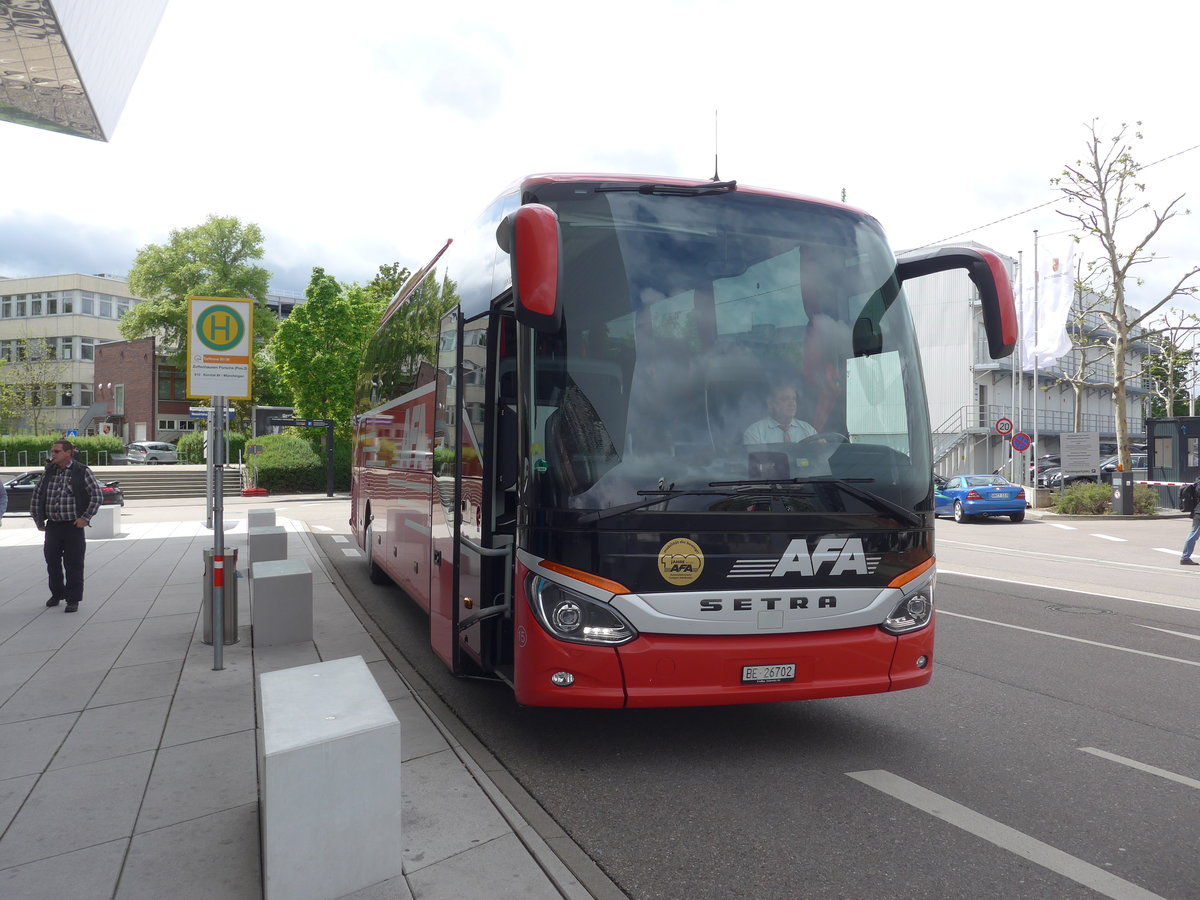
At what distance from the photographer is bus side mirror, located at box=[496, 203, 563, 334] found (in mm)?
4516

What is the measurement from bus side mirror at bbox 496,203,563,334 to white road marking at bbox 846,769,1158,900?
9.43ft

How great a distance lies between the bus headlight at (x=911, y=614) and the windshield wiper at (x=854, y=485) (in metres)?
0.41

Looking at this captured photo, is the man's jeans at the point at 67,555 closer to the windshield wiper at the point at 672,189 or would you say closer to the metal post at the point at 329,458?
the windshield wiper at the point at 672,189

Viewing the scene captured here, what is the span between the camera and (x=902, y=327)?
213 inches

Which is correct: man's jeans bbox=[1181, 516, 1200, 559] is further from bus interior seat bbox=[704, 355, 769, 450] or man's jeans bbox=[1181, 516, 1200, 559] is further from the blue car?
bus interior seat bbox=[704, 355, 769, 450]

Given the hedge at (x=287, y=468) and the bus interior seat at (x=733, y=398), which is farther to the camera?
the hedge at (x=287, y=468)

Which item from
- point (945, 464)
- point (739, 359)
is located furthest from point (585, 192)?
point (945, 464)

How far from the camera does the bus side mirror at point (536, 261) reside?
14.8 feet

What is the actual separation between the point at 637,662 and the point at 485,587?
4.08ft

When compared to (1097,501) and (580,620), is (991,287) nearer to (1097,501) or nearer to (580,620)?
(580,620)

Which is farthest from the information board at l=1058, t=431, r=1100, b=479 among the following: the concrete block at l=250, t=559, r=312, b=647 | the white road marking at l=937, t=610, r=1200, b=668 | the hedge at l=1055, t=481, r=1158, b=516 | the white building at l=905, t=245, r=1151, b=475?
the concrete block at l=250, t=559, r=312, b=647

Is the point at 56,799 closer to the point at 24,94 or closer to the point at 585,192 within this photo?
the point at 585,192

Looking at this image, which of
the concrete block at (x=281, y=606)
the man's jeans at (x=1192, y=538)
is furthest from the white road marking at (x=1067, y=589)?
the concrete block at (x=281, y=606)

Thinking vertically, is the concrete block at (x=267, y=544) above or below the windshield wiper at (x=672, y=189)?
below
